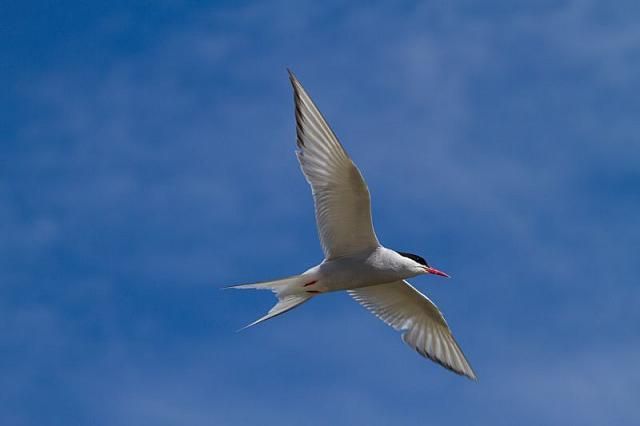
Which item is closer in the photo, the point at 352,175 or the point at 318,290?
the point at 352,175

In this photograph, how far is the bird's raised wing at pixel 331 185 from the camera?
12430mm

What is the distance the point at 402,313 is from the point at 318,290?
1.99 m

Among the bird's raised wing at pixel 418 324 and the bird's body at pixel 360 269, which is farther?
the bird's raised wing at pixel 418 324

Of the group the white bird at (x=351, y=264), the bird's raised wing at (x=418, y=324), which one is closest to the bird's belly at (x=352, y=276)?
the white bird at (x=351, y=264)

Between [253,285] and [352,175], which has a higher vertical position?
[352,175]

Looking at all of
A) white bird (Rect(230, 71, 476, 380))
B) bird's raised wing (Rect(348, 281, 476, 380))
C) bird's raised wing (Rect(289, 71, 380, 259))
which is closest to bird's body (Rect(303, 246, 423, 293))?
white bird (Rect(230, 71, 476, 380))

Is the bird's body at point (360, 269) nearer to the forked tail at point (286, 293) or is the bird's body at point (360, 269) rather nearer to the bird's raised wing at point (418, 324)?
the forked tail at point (286, 293)

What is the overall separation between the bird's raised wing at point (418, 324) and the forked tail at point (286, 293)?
1.75 meters

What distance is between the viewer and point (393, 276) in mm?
13750

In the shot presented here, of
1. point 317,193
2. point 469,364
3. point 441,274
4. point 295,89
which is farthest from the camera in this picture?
point 469,364

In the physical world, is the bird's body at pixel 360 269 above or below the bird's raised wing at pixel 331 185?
below

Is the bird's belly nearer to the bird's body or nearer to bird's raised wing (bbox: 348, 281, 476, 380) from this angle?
the bird's body

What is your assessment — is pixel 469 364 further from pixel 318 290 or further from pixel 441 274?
pixel 318 290

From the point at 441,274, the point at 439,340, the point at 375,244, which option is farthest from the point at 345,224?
the point at 439,340
